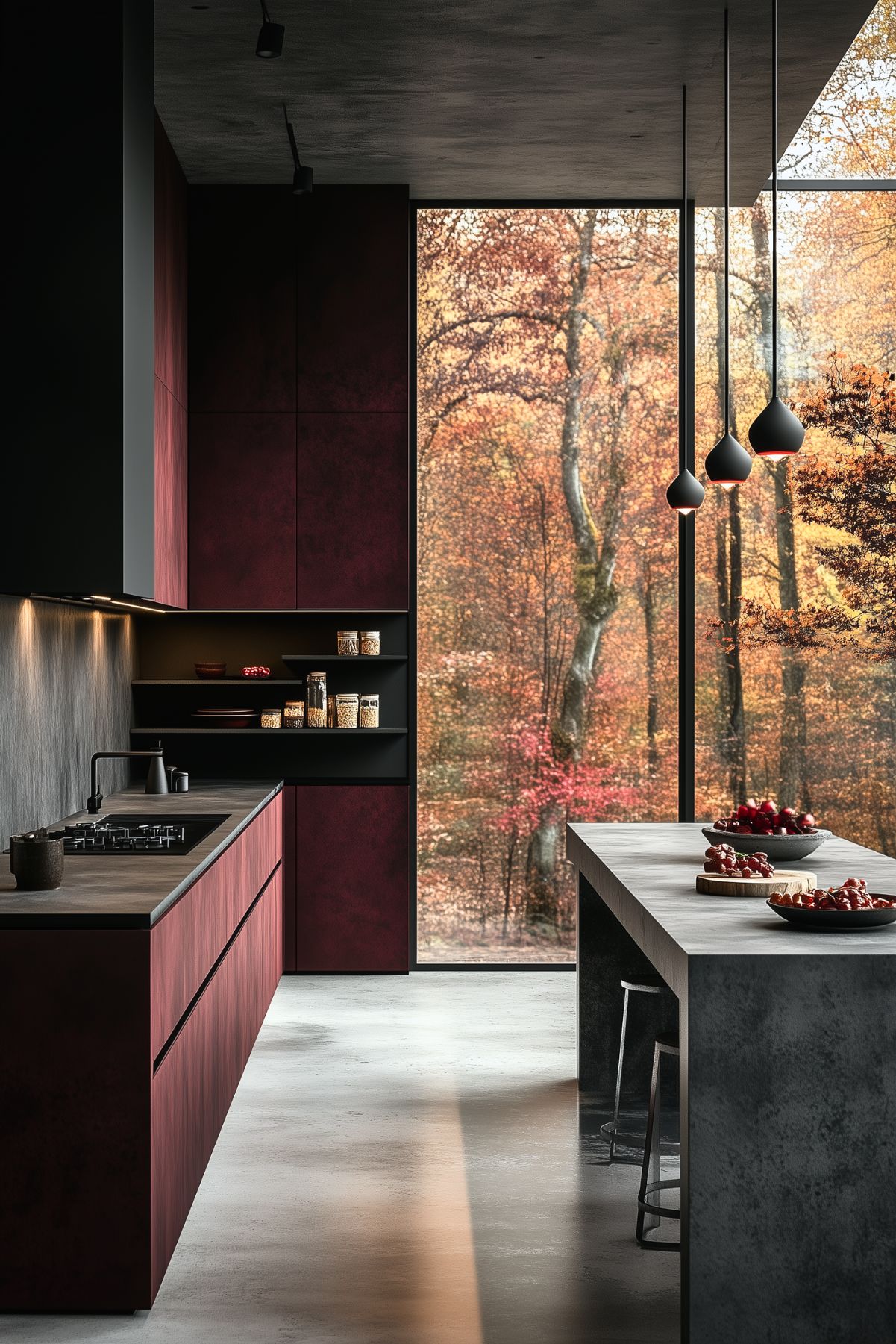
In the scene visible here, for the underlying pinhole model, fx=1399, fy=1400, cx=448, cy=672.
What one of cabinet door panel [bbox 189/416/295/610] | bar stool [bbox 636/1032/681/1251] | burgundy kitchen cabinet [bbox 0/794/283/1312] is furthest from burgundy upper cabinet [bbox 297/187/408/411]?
burgundy kitchen cabinet [bbox 0/794/283/1312]

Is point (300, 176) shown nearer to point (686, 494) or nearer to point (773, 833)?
point (686, 494)

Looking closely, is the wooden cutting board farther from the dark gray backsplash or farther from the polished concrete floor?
the dark gray backsplash

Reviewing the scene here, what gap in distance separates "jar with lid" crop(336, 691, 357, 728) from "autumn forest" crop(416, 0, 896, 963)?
A: 3.68ft

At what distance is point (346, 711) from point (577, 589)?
1806 millimetres

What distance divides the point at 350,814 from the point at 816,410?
3492mm

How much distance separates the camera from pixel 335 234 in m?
6.18

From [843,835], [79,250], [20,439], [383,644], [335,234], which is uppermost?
[335,234]

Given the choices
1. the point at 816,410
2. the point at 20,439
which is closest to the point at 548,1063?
the point at 20,439

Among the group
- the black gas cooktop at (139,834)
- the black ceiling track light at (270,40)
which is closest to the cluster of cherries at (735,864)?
the black gas cooktop at (139,834)

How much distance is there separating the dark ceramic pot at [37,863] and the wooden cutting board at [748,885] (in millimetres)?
1495

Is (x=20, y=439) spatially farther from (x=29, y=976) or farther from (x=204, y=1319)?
(x=204, y=1319)

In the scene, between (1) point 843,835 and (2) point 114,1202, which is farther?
(1) point 843,835

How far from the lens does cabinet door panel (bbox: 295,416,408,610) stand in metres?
6.16

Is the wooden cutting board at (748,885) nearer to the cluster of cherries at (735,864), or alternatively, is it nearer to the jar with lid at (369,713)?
the cluster of cherries at (735,864)
